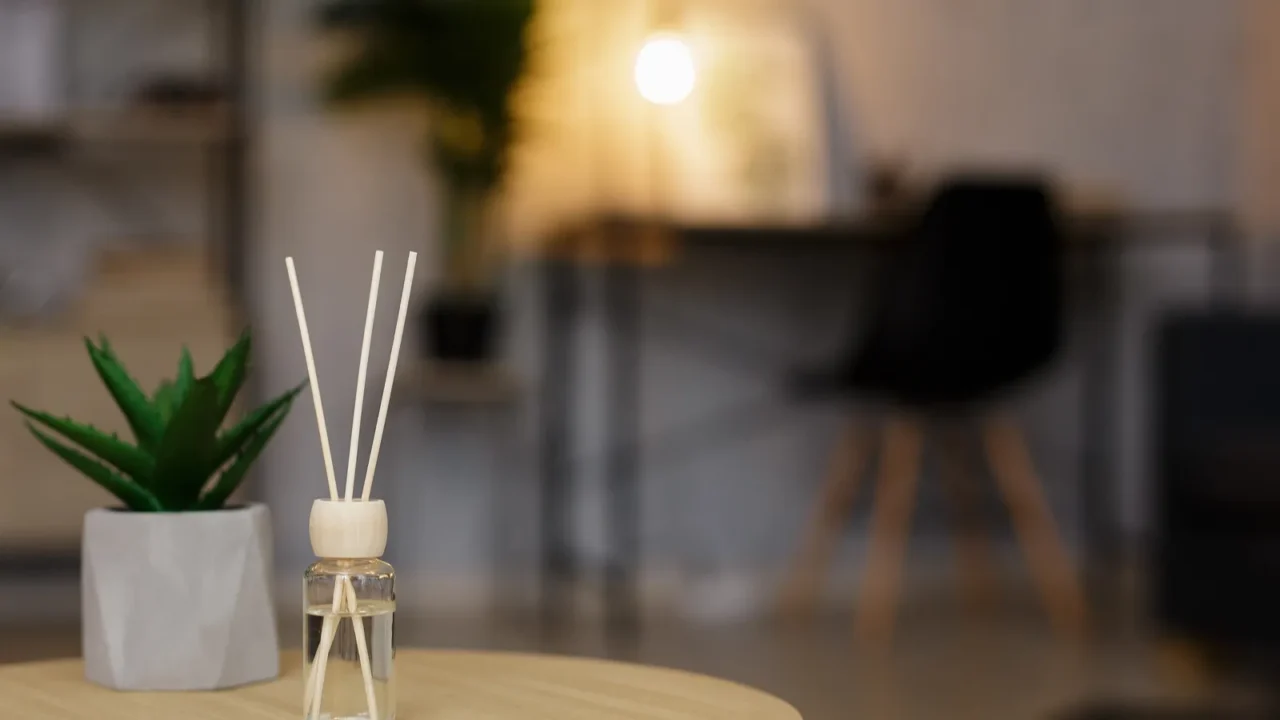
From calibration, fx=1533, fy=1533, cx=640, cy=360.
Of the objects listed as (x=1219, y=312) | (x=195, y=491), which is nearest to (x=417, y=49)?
(x=1219, y=312)

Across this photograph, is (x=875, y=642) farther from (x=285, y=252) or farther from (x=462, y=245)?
(x=285, y=252)

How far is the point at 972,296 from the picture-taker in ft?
10.1

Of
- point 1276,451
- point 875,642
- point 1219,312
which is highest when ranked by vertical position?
point 1219,312

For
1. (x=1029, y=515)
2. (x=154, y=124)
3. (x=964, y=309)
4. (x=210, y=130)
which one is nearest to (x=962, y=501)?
(x=1029, y=515)

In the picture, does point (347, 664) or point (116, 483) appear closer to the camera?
point (347, 664)

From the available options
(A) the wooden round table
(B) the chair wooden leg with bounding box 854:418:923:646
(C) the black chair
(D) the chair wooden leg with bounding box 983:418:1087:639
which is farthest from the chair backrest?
(A) the wooden round table

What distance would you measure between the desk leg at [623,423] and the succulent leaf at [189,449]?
2.69 meters

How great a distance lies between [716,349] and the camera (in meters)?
3.69

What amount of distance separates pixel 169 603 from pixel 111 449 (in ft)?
0.31

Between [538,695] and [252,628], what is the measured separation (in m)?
0.17

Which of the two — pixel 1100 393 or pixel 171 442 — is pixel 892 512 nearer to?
pixel 1100 393

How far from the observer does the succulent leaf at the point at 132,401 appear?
88 cm

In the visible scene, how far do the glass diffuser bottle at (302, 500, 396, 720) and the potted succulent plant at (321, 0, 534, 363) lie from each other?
8.29ft

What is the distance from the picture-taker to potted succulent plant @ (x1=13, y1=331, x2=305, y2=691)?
83 centimetres
